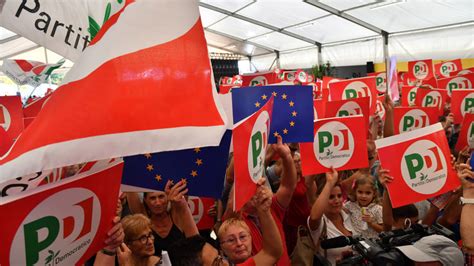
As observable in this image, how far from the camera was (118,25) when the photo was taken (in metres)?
1.41

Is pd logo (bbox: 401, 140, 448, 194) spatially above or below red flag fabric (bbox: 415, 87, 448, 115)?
Result: below

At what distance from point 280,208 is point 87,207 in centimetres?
138

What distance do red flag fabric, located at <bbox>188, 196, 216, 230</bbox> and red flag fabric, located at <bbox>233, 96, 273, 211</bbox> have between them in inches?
37.1

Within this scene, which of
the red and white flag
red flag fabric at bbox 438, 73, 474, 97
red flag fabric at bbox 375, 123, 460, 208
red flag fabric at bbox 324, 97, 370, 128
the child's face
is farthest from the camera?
red flag fabric at bbox 438, 73, 474, 97

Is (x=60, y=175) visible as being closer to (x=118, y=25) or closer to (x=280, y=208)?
(x=118, y=25)

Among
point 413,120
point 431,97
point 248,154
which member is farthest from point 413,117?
point 248,154

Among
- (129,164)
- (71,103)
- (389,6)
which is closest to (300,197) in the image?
(129,164)

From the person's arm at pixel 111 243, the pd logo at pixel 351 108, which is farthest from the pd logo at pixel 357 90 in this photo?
the person's arm at pixel 111 243

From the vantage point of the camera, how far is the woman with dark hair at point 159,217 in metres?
2.30

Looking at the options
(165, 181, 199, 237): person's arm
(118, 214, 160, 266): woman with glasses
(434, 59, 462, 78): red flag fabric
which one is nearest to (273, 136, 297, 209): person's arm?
(165, 181, 199, 237): person's arm

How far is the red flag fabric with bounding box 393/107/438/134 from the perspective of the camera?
→ 417cm

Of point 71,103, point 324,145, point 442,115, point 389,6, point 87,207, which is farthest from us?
point 389,6

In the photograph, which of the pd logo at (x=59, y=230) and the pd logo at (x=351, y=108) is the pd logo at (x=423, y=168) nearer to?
the pd logo at (x=351, y=108)

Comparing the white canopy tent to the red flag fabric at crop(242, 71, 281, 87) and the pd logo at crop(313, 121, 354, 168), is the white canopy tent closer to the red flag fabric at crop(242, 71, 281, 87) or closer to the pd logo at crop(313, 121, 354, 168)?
the red flag fabric at crop(242, 71, 281, 87)
